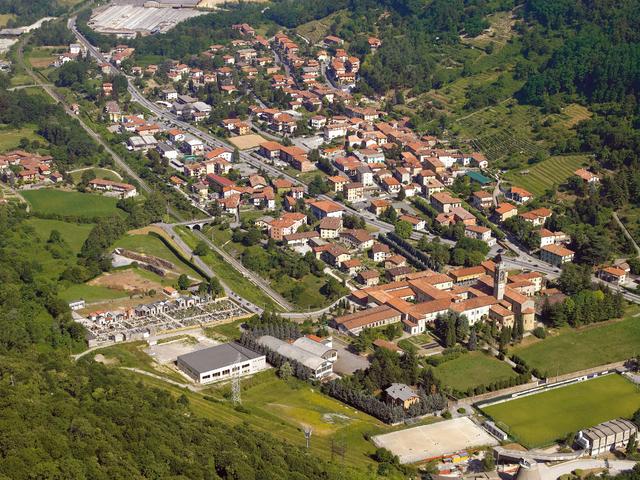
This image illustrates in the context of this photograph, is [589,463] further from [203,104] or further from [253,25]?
[253,25]

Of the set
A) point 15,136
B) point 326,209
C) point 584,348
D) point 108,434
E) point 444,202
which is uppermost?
point 108,434

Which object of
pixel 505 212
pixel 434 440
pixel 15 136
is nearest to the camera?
pixel 434 440

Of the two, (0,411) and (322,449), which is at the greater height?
(0,411)

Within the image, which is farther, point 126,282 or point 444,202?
point 444,202

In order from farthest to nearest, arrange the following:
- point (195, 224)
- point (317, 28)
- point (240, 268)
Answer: point (317, 28), point (195, 224), point (240, 268)

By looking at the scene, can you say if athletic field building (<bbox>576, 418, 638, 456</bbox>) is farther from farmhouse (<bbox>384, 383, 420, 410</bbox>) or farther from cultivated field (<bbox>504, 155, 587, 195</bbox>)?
cultivated field (<bbox>504, 155, 587, 195</bbox>)

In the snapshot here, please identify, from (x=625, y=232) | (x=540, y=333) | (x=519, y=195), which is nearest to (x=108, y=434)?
(x=540, y=333)

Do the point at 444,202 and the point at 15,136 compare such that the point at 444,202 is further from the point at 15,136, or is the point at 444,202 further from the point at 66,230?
the point at 15,136

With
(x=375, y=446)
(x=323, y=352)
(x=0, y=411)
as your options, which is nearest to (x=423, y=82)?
(x=323, y=352)
